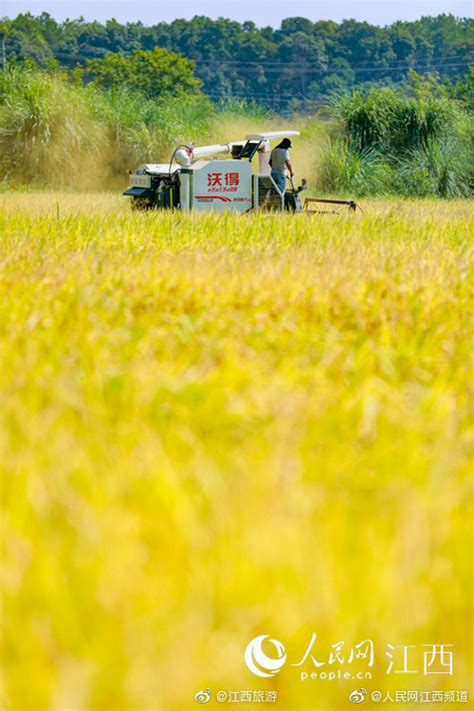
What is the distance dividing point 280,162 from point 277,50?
85841 millimetres

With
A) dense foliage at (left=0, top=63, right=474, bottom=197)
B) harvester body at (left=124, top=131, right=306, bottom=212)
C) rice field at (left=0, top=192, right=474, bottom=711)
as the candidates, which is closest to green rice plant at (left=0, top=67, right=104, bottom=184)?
dense foliage at (left=0, top=63, right=474, bottom=197)

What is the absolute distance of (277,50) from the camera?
93.9m

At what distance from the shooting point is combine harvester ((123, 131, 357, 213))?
11.3 m

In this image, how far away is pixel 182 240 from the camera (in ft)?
23.7

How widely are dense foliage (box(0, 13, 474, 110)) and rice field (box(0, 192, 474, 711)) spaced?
83.5 metres

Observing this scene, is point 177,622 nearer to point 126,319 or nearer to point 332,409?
point 332,409

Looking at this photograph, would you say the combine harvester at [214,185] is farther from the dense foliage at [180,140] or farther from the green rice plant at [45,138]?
the green rice plant at [45,138]

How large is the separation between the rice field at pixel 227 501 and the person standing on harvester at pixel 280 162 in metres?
7.81

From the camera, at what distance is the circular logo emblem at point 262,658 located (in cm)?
155

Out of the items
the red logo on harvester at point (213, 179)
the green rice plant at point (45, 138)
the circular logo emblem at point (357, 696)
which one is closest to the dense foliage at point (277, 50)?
the green rice plant at point (45, 138)

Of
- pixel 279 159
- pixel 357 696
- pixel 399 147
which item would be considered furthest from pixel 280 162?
pixel 357 696

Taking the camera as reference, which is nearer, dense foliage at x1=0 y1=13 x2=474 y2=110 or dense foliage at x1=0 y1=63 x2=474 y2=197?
dense foliage at x1=0 y1=63 x2=474 y2=197

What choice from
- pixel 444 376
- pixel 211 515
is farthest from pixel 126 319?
pixel 211 515

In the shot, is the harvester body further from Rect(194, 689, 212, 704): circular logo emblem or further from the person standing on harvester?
Rect(194, 689, 212, 704): circular logo emblem
